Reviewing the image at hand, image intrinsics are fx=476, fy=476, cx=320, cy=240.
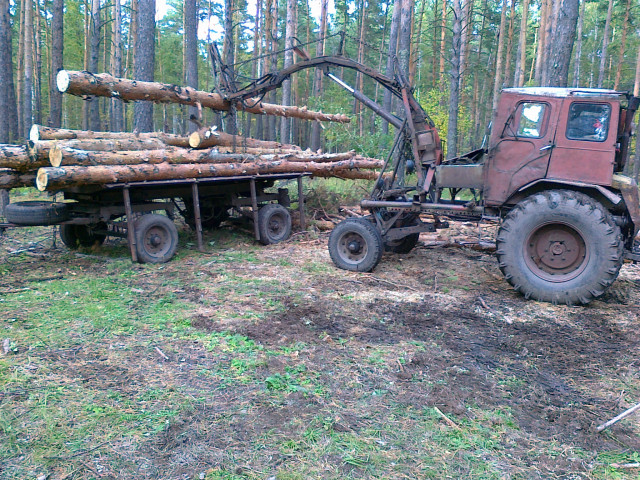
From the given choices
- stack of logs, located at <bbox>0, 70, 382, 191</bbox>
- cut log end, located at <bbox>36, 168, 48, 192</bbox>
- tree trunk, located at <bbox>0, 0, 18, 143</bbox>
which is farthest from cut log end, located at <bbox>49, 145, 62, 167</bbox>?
tree trunk, located at <bbox>0, 0, 18, 143</bbox>

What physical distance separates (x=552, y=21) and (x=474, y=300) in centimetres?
1650

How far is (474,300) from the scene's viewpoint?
6.88 metres

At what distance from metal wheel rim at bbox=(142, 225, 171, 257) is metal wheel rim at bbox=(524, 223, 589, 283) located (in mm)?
6337

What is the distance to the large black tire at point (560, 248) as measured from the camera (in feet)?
20.7

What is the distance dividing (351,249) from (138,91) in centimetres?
530

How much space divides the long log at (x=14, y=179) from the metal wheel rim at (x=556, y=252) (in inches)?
324

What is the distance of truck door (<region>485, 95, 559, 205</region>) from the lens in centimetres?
675

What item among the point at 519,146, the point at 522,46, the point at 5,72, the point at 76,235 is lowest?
the point at 76,235

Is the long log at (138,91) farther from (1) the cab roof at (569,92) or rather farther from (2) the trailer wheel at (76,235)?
(1) the cab roof at (569,92)

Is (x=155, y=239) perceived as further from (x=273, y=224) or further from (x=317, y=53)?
(x=317, y=53)

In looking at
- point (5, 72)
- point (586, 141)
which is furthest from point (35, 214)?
point (586, 141)

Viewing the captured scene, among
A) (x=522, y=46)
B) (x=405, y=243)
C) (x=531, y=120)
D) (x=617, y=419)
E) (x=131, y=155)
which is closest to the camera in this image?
(x=617, y=419)

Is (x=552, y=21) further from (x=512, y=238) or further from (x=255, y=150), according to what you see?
(x=512, y=238)

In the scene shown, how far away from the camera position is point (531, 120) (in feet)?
22.5
